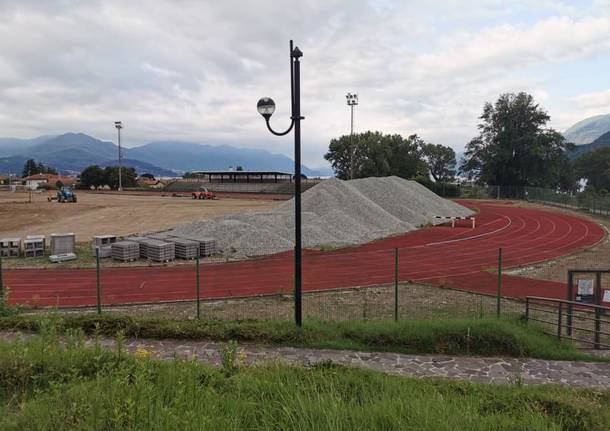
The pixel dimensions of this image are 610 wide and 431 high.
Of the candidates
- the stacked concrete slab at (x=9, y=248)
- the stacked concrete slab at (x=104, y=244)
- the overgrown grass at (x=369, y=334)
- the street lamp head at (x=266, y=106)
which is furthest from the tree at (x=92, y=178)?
the street lamp head at (x=266, y=106)

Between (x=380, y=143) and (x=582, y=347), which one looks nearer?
(x=582, y=347)

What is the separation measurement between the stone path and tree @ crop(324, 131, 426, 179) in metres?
82.7

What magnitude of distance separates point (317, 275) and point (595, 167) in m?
114

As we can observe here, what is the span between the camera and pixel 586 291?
11.4m

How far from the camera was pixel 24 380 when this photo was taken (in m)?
5.50

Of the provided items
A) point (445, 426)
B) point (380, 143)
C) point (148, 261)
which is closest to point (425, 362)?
point (445, 426)

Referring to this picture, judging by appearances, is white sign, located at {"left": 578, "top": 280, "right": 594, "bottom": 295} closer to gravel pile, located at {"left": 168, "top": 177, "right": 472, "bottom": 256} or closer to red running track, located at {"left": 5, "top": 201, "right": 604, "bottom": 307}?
red running track, located at {"left": 5, "top": 201, "right": 604, "bottom": 307}

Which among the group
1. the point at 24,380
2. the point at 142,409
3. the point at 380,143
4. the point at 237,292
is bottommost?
the point at 237,292

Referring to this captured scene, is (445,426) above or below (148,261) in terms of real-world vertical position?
above

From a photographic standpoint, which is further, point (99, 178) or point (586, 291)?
point (99, 178)

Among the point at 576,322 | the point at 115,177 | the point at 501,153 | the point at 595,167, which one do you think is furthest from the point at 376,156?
the point at 576,322

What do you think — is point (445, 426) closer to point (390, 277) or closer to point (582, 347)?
point (582, 347)

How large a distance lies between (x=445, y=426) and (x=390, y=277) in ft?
49.8

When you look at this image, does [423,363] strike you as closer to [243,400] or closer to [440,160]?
[243,400]
